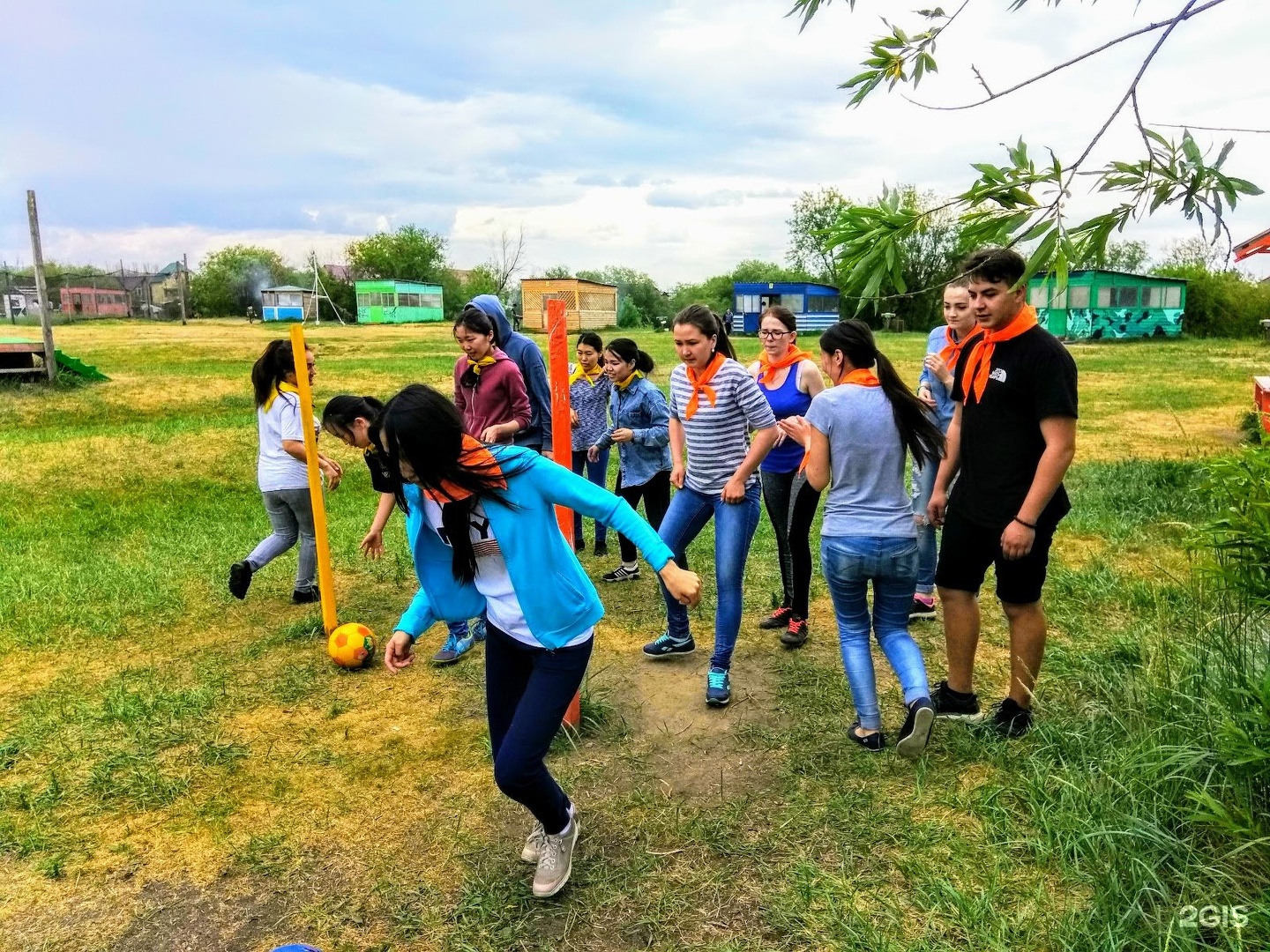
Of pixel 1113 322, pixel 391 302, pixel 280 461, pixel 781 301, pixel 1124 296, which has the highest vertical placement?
pixel 391 302

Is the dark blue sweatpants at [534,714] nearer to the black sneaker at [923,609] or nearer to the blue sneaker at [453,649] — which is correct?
the blue sneaker at [453,649]

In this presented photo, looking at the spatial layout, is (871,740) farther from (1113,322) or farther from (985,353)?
(1113,322)

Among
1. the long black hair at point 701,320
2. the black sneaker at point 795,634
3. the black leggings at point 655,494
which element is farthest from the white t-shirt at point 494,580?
the black leggings at point 655,494

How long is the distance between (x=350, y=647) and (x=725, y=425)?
2.47 meters

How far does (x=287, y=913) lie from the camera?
2912mm

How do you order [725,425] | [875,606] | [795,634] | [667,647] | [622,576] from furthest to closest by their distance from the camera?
[622,576]
[795,634]
[667,647]
[725,425]
[875,606]

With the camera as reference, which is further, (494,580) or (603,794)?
(603,794)

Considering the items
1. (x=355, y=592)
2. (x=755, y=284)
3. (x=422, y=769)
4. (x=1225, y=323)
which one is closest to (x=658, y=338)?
(x=755, y=284)

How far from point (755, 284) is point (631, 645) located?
1750 inches

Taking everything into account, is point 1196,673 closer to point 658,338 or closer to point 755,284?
point 658,338

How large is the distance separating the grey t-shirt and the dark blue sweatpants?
1348 mm

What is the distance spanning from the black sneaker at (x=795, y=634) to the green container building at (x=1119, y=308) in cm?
3620

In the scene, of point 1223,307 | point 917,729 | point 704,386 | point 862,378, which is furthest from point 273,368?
point 1223,307

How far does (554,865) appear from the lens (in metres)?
2.89
